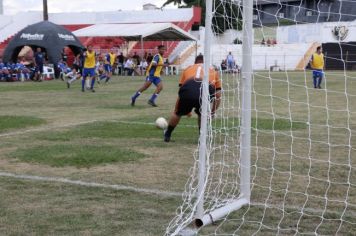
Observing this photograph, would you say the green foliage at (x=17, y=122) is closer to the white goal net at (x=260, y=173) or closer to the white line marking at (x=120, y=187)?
the white line marking at (x=120, y=187)

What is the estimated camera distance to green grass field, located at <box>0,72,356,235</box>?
519cm

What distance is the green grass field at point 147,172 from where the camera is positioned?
5191mm

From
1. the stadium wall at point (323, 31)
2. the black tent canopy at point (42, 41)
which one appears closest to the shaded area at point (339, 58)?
the stadium wall at point (323, 31)

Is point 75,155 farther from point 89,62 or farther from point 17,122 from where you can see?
point 89,62

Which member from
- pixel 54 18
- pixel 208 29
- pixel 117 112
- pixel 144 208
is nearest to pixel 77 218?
pixel 144 208

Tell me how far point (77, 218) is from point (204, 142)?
1390 mm

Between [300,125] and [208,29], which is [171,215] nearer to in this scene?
[208,29]

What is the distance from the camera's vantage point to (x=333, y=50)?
119 ft

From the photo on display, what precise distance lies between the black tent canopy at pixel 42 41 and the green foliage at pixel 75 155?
26.4 meters

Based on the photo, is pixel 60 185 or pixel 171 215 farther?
pixel 60 185

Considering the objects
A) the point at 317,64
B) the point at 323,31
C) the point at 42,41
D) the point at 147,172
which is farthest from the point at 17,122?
the point at 42,41

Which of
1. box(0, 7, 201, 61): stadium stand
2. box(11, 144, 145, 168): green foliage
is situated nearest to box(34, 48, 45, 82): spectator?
box(0, 7, 201, 61): stadium stand

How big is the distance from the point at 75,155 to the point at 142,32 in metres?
29.1

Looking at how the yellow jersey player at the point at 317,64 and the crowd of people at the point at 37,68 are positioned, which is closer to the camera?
the yellow jersey player at the point at 317,64
